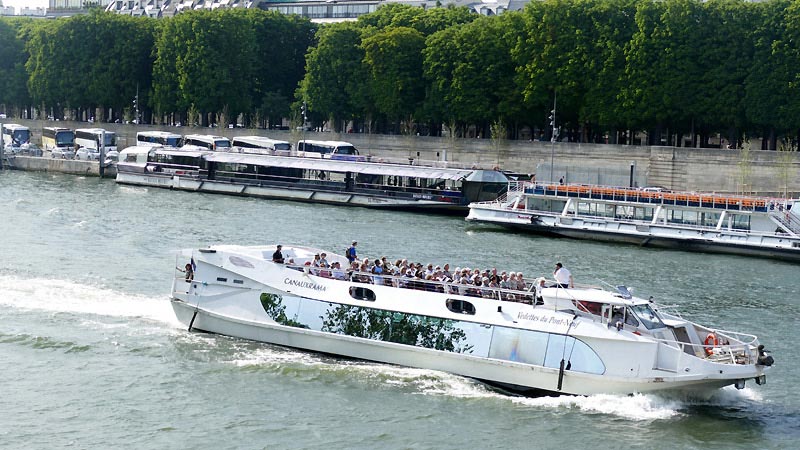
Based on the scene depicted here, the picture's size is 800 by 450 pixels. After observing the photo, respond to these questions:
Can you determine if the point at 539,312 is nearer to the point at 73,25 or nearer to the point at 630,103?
the point at 630,103

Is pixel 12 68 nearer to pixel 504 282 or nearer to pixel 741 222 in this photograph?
pixel 741 222

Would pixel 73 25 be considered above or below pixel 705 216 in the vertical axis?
above

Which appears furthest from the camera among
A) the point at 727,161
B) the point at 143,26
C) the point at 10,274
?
the point at 143,26

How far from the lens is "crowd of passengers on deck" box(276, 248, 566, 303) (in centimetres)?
3183

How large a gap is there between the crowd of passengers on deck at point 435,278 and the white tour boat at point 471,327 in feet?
0.17

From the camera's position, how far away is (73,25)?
398ft

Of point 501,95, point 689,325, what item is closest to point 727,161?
point 501,95

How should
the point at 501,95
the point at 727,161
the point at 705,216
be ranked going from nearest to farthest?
the point at 705,216 → the point at 727,161 → the point at 501,95

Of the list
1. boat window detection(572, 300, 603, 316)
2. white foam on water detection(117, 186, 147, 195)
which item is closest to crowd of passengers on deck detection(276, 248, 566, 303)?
boat window detection(572, 300, 603, 316)

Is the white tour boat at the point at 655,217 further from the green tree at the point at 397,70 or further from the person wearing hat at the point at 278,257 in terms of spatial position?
the green tree at the point at 397,70

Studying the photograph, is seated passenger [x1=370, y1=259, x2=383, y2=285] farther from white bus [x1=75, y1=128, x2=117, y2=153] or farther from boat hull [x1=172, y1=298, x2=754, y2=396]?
white bus [x1=75, y1=128, x2=117, y2=153]

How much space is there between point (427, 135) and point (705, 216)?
149ft

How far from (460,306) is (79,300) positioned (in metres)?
13.3

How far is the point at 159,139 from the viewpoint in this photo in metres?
102
